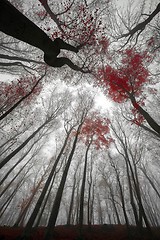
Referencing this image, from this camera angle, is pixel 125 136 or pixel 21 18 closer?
pixel 21 18

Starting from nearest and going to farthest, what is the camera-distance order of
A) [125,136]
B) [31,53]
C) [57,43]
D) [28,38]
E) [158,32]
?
[28,38], [57,43], [158,32], [31,53], [125,136]

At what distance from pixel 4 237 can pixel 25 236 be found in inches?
61.8

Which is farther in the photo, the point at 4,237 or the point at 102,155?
the point at 102,155

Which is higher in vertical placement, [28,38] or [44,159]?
[44,159]

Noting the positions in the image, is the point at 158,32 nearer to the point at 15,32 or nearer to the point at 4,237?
the point at 15,32

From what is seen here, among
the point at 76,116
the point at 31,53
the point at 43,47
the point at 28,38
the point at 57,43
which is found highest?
the point at 76,116

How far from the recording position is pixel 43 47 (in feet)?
8.09

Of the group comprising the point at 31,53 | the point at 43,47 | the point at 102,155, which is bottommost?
the point at 43,47

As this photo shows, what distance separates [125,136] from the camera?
494 inches

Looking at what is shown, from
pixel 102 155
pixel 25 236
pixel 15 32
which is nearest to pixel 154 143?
pixel 102 155

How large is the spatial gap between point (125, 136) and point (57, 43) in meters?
11.4

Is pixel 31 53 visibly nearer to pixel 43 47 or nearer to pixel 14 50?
pixel 14 50

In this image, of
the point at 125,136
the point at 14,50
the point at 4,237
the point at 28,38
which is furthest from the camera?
the point at 125,136

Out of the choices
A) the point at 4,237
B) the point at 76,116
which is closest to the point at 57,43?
the point at 4,237
